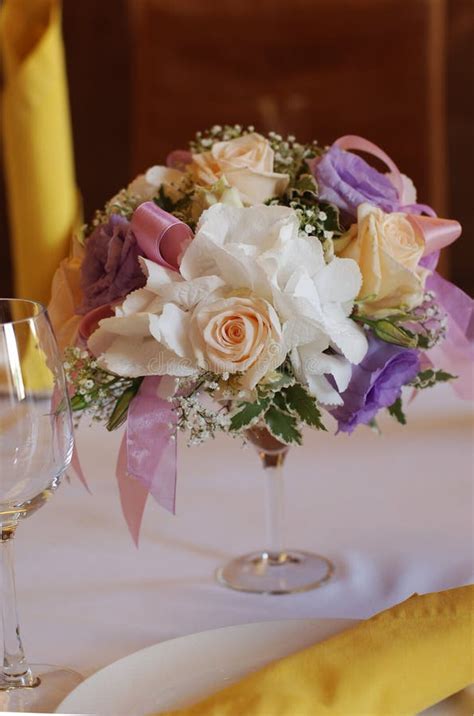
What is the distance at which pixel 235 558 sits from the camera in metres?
1.07

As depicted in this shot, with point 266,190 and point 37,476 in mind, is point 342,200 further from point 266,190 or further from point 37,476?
point 37,476

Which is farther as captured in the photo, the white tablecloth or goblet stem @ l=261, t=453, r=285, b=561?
goblet stem @ l=261, t=453, r=285, b=561

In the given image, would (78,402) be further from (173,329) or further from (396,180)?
(396,180)

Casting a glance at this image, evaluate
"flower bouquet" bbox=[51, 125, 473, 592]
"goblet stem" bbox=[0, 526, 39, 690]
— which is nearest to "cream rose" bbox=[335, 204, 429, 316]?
"flower bouquet" bbox=[51, 125, 473, 592]

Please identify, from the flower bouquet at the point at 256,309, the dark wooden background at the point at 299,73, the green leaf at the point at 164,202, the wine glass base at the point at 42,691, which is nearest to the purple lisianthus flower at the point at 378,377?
the flower bouquet at the point at 256,309

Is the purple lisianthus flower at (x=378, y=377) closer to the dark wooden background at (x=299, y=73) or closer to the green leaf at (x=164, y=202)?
the green leaf at (x=164, y=202)

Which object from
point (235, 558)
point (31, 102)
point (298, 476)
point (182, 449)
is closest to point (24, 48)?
point (31, 102)

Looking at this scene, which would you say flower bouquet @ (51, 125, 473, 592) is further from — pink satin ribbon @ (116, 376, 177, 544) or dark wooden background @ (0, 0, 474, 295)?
dark wooden background @ (0, 0, 474, 295)

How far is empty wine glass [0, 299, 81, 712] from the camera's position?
0.79m

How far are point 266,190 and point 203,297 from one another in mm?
162

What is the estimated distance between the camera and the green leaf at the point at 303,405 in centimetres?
93

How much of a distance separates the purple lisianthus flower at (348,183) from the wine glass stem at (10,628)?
402mm

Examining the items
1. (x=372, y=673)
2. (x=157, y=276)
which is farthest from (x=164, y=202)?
(x=372, y=673)

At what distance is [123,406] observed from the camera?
0.95m
